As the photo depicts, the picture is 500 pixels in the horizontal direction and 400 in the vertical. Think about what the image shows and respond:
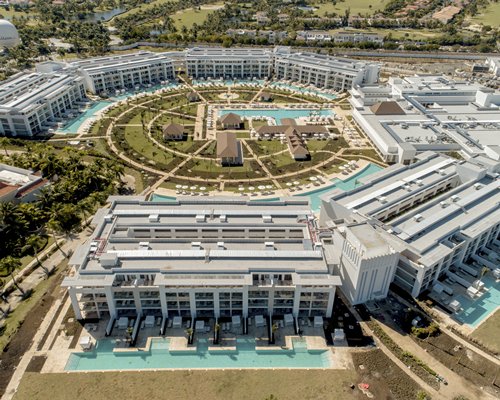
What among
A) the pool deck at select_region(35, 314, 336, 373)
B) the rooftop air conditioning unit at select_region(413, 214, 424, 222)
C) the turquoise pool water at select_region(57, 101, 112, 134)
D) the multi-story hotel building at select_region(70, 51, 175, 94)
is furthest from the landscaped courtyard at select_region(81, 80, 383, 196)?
the pool deck at select_region(35, 314, 336, 373)

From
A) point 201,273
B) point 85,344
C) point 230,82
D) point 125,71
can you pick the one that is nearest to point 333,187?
point 201,273

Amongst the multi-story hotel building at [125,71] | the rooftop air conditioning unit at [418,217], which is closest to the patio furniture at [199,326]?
the rooftop air conditioning unit at [418,217]

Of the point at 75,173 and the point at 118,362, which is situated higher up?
the point at 75,173

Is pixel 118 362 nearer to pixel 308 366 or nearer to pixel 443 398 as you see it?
pixel 308 366

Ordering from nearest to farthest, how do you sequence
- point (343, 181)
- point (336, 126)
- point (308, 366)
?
point (308, 366) < point (343, 181) < point (336, 126)

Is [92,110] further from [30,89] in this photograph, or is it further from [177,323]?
[177,323]

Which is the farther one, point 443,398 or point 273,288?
point 273,288

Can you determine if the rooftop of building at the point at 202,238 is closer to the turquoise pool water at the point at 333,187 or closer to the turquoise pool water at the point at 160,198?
the turquoise pool water at the point at 160,198

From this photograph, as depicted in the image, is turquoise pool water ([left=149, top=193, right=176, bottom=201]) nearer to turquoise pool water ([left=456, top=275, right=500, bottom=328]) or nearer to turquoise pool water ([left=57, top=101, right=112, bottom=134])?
turquoise pool water ([left=57, top=101, right=112, bottom=134])

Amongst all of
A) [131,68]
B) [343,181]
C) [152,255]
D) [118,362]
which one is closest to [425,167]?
[343,181]
